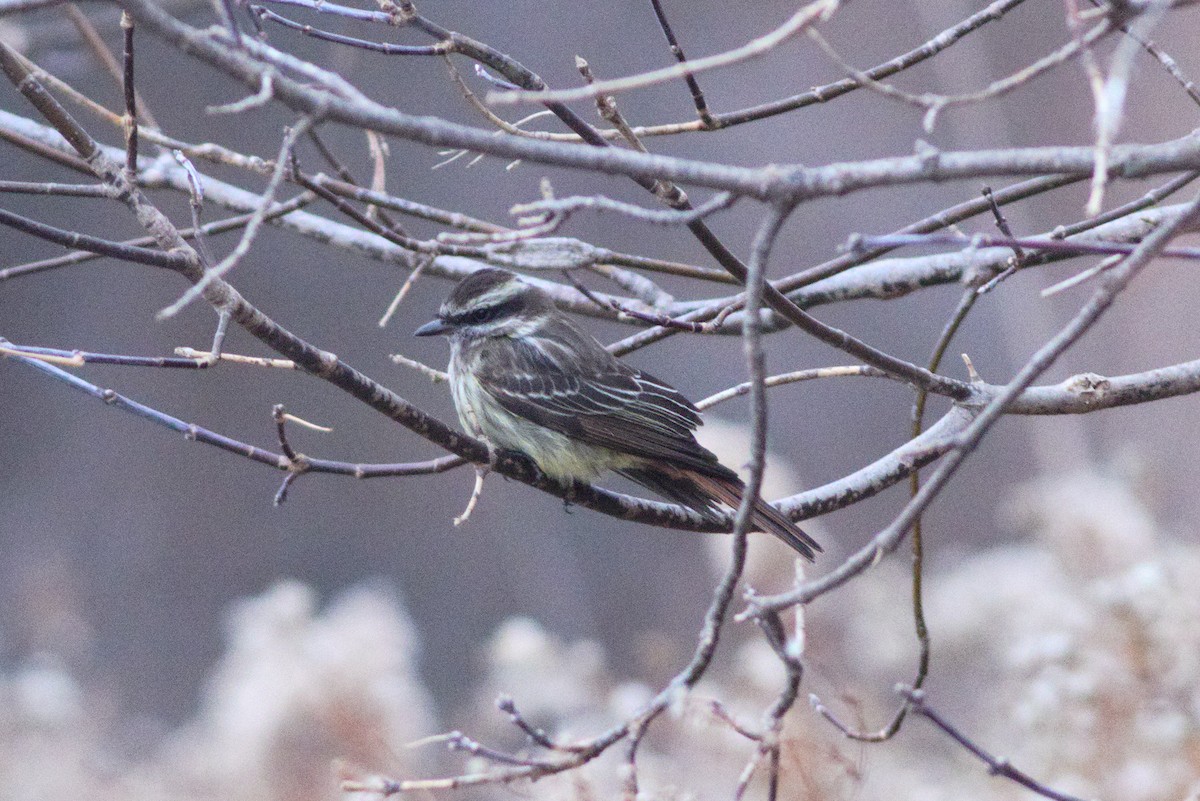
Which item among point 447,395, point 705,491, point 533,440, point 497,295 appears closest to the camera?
point 705,491

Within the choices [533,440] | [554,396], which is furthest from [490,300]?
[533,440]

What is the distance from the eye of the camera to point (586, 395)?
→ 4844mm

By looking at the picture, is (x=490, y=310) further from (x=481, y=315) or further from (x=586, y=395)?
(x=586, y=395)

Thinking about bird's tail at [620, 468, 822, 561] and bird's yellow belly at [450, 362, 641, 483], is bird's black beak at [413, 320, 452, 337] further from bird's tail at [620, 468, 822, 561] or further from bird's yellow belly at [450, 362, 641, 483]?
bird's tail at [620, 468, 822, 561]

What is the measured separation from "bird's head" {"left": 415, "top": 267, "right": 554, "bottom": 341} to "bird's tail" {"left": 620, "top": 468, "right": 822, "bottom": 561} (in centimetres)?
81

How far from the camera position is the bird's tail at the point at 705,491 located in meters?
3.62

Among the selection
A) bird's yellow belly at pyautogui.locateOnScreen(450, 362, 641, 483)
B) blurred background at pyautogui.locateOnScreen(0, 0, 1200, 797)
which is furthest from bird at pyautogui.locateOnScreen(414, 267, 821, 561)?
blurred background at pyautogui.locateOnScreen(0, 0, 1200, 797)

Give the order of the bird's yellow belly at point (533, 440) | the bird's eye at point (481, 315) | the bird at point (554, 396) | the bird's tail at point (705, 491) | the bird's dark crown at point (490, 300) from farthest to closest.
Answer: the bird's eye at point (481, 315), the bird's dark crown at point (490, 300), the bird's yellow belly at point (533, 440), the bird at point (554, 396), the bird's tail at point (705, 491)

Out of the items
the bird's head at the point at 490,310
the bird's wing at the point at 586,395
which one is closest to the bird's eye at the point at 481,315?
the bird's head at the point at 490,310

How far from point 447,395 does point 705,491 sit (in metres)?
5.39

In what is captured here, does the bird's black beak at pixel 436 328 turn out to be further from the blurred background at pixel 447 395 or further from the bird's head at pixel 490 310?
the blurred background at pixel 447 395

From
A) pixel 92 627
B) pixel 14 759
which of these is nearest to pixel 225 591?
pixel 92 627

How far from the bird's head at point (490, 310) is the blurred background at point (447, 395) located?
4.02 meters

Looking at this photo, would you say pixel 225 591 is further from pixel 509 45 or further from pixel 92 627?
pixel 509 45
